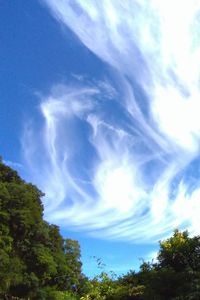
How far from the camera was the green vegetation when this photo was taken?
2781 centimetres

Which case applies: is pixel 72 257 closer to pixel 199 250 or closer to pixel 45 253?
pixel 45 253

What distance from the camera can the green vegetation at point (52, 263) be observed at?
2781cm

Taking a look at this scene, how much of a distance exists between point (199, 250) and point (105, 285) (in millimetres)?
9493

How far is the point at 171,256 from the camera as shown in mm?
29469

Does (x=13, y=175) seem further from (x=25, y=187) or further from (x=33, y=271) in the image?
(x=33, y=271)

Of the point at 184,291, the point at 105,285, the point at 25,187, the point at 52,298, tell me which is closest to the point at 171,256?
the point at 184,291

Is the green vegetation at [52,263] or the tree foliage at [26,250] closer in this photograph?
the green vegetation at [52,263]

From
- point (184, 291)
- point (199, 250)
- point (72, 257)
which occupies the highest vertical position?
point (72, 257)

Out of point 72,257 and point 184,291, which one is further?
point 72,257

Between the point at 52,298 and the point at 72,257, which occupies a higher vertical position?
the point at 72,257

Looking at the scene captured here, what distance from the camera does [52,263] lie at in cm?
3719

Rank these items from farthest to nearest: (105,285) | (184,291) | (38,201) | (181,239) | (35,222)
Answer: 1. (38,201)
2. (35,222)
3. (105,285)
4. (181,239)
5. (184,291)

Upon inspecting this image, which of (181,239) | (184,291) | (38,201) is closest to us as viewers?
(184,291)

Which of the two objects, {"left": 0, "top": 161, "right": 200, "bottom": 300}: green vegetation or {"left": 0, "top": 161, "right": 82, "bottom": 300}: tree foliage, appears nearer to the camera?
{"left": 0, "top": 161, "right": 200, "bottom": 300}: green vegetation
